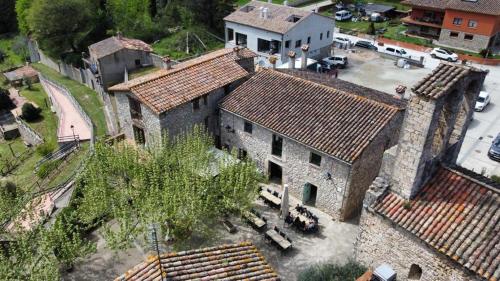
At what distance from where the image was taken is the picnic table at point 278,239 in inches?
919

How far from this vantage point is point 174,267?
50.4 feet

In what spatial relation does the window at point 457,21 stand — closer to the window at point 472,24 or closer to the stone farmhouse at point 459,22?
the stone farmhouse at point 459,22

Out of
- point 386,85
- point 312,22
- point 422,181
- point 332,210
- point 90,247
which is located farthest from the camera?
point 312,22

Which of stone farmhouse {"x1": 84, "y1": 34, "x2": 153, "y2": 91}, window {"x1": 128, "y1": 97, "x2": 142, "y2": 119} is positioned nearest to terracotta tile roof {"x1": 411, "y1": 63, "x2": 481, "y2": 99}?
window {"x1": 128, "y1": 97, "x2": 142, "y2": 119}

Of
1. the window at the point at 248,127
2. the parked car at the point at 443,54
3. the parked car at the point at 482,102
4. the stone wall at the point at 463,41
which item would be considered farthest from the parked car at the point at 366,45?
the window at the point at 248,127

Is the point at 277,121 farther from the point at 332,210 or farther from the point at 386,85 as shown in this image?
the point at 386,85

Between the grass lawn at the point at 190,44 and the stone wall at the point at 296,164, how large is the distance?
30.8 metres

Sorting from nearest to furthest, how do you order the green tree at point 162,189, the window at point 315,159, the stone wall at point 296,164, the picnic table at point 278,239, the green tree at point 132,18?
the green tree at point 162,189 → the picnic table at point 278,239 → the stone wall at point 296,164 → the window at point 315,159 → the green tree at point 132,18

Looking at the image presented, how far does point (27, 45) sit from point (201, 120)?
2333 inches

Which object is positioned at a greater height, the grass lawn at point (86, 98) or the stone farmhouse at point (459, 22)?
the stone farmhouse at point (459, 22)

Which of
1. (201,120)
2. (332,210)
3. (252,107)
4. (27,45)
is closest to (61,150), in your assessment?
(201,120)

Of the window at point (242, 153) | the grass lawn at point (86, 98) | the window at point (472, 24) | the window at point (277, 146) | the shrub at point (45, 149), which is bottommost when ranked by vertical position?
→ the shrub at point (45, 149)

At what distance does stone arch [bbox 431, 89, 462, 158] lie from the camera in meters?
17.7

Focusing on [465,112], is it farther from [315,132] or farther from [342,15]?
[342,15]
